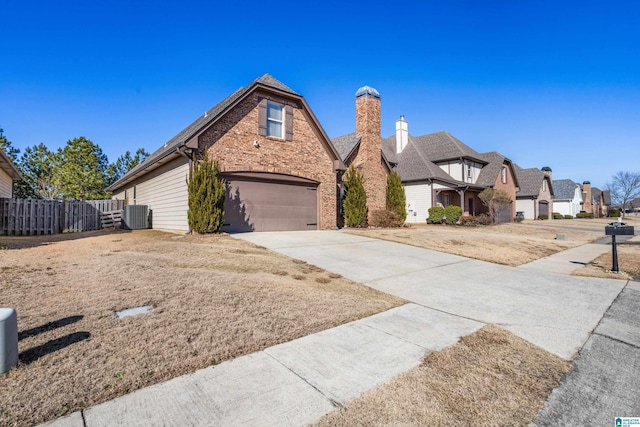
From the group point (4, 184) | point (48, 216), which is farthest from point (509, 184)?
point (4, 184)

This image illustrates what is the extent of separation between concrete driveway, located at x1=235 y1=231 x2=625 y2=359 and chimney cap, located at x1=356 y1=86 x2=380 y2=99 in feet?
42.2

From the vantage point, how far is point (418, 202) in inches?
1021

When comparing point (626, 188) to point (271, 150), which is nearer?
point (271, 150)

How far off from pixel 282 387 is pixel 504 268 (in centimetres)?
748

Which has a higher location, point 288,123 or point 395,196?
point 288,123

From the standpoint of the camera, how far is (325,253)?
9.15 meters

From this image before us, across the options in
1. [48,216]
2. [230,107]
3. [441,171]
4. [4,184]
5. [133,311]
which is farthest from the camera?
[441,171]

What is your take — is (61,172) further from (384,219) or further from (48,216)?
(384,219)

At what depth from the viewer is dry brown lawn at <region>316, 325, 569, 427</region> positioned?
235cm

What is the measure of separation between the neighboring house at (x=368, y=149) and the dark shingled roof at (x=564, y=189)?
1631 inches

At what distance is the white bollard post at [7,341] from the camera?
263 cm

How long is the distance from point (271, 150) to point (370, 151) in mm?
8054

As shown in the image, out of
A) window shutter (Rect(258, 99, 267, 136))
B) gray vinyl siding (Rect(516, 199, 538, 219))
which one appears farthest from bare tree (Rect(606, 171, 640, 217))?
window shutter (Rect(258, 99, 267, 136))

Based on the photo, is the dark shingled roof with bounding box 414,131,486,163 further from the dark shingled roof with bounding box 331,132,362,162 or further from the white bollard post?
the white bollard post
